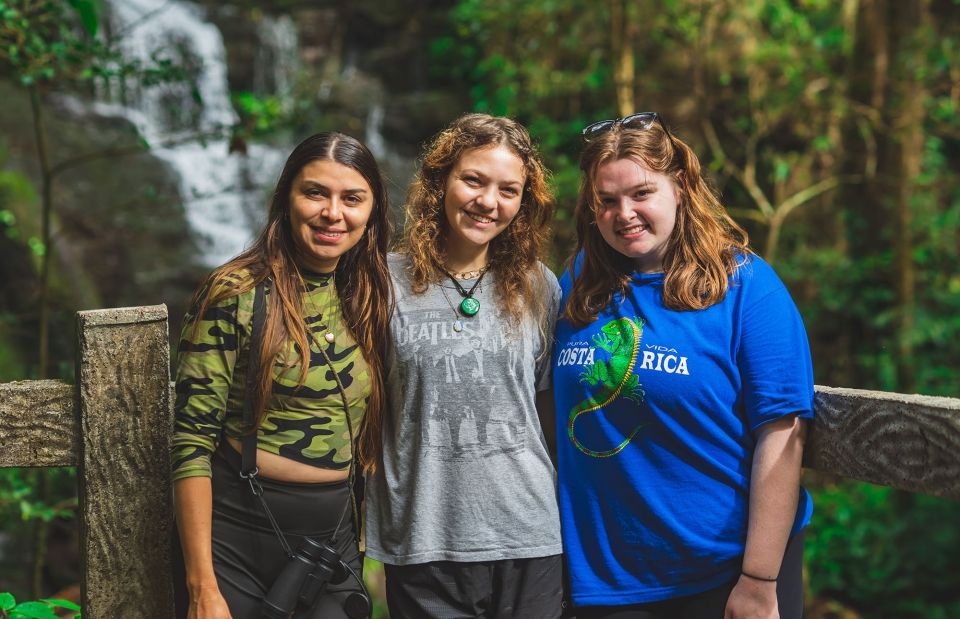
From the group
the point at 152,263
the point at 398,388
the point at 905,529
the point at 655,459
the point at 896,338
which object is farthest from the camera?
the point at 152,263

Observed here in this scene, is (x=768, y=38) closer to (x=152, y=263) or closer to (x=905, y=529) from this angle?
(x=905, y=529)

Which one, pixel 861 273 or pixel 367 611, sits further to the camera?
pixel 861 273

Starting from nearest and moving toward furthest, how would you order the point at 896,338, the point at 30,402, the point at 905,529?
the point at 30,402
the point at 905,529
the point at 896,338

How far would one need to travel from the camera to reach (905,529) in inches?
229

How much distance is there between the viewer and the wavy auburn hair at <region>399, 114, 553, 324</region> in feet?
7.14

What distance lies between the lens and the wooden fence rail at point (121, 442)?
177 centimetres

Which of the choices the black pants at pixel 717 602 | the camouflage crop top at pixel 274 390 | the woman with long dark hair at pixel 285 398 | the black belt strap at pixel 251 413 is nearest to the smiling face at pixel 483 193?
the woman with long dark hair at pixel 285 398

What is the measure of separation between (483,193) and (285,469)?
86 centimetres

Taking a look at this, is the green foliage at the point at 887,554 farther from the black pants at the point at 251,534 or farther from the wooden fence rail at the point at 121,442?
the black pants at the point at 251,534

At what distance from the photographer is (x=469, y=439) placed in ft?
6.63

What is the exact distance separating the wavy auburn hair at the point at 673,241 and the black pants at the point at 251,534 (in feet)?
2.70

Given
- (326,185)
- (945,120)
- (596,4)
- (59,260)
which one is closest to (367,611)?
(326,185)

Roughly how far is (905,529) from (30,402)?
5851 millimetres

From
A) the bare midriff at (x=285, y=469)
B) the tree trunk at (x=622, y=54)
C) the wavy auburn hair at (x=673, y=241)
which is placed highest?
the tree trunk at (x=622, y=54)
